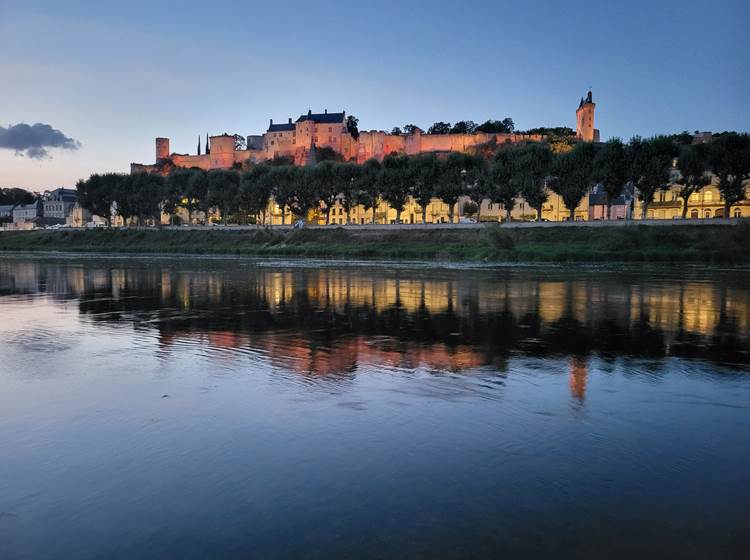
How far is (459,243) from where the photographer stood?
72.2 metres

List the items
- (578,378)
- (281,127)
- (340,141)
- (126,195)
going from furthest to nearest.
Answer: (281,127), (340,141), (126,195), (578,378)

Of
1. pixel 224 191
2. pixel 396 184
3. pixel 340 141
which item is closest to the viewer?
pixel 396 184

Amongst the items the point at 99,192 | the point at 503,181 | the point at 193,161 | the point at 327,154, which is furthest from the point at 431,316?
the point at 193,161

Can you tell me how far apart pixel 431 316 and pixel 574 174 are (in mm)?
59177

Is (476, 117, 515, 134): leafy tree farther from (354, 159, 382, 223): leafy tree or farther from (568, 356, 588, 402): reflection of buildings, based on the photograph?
(568, 356, 588, 402): reflection of buildings

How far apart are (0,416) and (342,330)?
9.89 m

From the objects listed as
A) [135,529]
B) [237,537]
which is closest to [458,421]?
[237,537]

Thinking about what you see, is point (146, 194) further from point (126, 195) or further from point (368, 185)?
point (368, 185)

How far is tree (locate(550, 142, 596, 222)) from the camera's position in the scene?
73.7 meters

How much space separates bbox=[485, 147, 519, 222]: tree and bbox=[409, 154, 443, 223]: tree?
795 centimetres

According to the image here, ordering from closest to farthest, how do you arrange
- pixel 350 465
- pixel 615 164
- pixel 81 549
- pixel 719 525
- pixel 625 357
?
pixel 81 549 → pixel 719 525 → pixel 350 465 → pixel 625 357 → pixel 615 164

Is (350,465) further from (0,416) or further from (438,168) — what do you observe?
(438,168)

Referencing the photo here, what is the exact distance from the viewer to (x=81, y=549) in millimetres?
5691

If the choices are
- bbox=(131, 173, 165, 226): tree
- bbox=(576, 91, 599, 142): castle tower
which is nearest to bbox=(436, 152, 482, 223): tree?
bbox=(131, 173, 165, 226): tree
